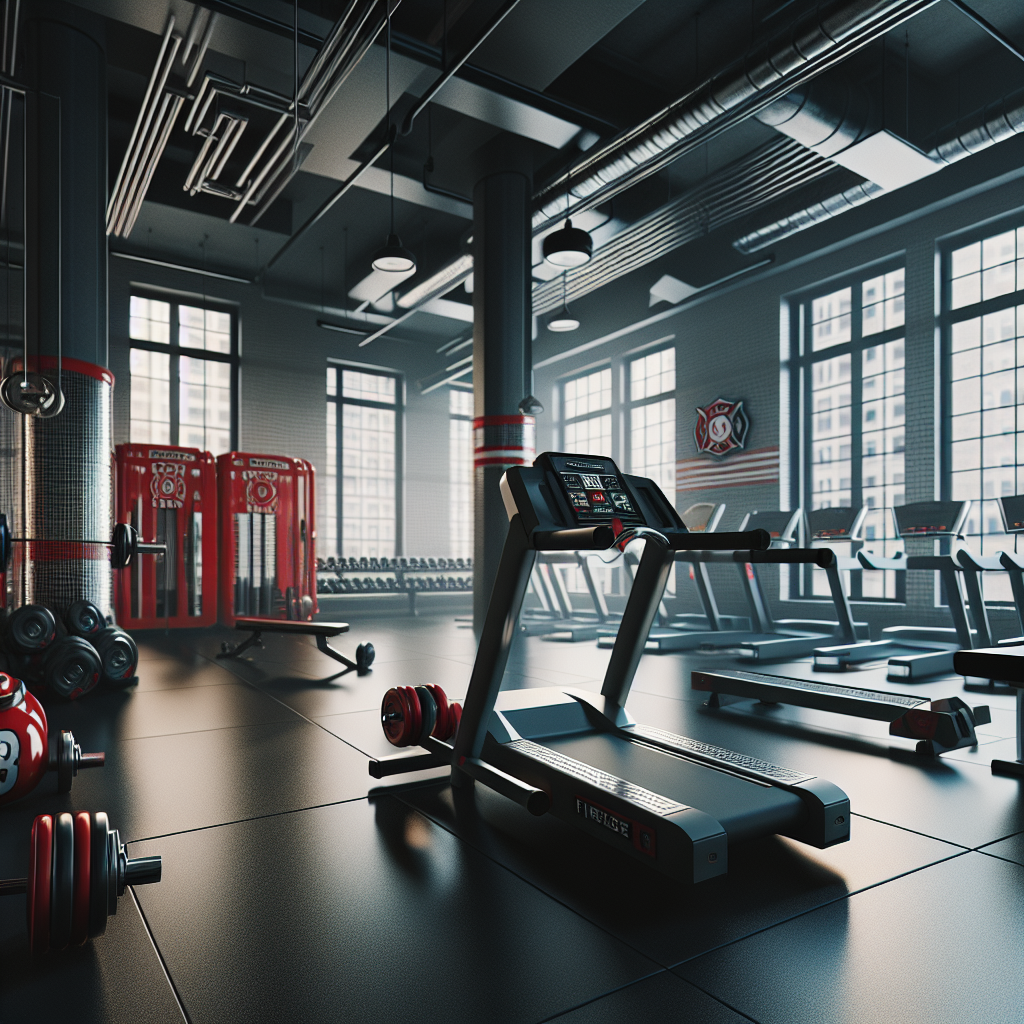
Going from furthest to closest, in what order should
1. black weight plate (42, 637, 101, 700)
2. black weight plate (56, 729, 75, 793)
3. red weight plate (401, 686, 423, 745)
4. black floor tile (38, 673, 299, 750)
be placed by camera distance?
black weight plate (42, 637, 101, 700) → black floor tile (38, 673, 299, 750) → red weight plate (401, 686, 423, 745) → black weight plate (56, 729, 75, 793)

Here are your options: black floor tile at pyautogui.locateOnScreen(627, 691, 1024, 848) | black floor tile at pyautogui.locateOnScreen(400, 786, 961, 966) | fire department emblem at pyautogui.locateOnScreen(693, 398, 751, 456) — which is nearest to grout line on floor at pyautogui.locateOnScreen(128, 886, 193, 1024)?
black floor tile at pyautogui.locateOnScreen(400, 786, 961, 966)

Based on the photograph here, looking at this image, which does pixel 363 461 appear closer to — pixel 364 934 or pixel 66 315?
pixel 66 315

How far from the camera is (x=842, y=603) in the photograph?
21.2 ft

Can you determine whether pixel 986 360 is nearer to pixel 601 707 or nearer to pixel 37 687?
pixel 601 707

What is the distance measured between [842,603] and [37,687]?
238 inches

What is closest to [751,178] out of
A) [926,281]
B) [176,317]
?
[926,281]

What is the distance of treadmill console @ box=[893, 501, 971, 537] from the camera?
6211mm

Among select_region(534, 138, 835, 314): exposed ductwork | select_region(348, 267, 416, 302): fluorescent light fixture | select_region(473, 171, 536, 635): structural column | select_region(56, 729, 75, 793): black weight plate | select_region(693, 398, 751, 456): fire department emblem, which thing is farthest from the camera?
select_region(348, 267, 416, 302): fluorescent light fixture

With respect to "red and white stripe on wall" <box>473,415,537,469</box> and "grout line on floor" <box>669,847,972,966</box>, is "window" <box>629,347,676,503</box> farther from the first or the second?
"grout line on floor" <box>669,847,972,966</box>

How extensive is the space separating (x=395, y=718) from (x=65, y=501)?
3.31 metres

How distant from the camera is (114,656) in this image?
15.8 ft

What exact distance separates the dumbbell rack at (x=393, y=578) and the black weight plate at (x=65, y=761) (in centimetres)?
791

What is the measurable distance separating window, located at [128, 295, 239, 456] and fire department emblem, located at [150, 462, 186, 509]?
2470 millimetres

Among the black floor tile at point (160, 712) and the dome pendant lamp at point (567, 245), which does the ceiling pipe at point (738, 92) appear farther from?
the black floor tile at point (160, 712)
